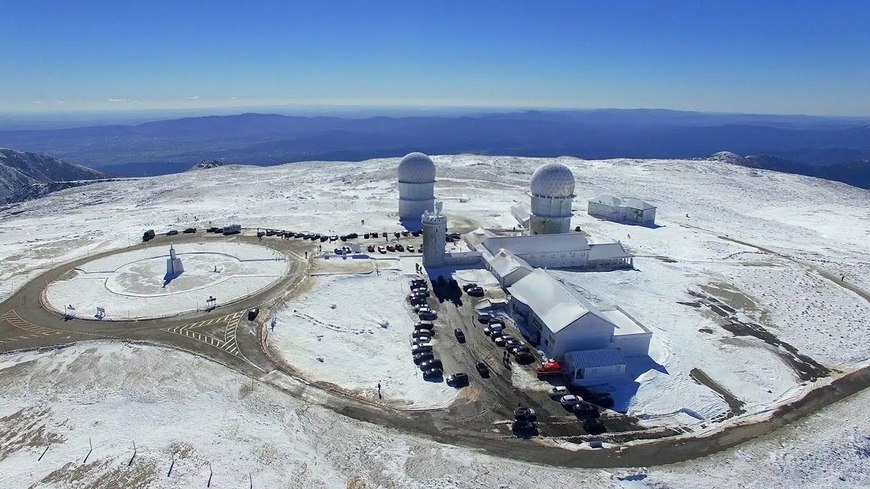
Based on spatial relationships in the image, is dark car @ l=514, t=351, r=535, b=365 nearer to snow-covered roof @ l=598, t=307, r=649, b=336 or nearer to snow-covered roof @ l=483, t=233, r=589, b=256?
snow-covered roof @ l=598, t=307, r=649, b=336

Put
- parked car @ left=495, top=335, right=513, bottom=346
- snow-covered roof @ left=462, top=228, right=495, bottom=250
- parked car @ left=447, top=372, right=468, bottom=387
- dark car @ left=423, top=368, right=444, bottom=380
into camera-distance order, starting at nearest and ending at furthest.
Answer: parked car @ left=447, top=372, right=468, bottom=387 < dark car @ left=423, top=368, right=444, bottom=380 < parked car @ left=495, top=335, right=513, bottom=346 < snow-covered roof @ left=462, top=228, right=495, bottom=250

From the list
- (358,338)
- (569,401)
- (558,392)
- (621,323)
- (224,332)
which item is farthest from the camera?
(224,332)

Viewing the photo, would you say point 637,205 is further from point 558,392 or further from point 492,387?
point 492,387

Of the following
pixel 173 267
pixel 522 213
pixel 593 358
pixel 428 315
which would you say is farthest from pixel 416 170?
pixel 593 358

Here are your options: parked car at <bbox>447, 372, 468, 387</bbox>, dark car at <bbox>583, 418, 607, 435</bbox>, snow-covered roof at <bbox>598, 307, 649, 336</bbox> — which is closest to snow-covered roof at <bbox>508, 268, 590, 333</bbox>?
snow-covered roof at <bbox>598, 307, 649, 336</bbox>


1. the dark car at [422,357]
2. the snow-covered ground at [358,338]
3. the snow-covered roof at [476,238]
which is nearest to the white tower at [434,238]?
the snow-covered ground at [358,338]

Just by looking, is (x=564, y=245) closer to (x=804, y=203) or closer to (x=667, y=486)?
(x=667, y=486)
